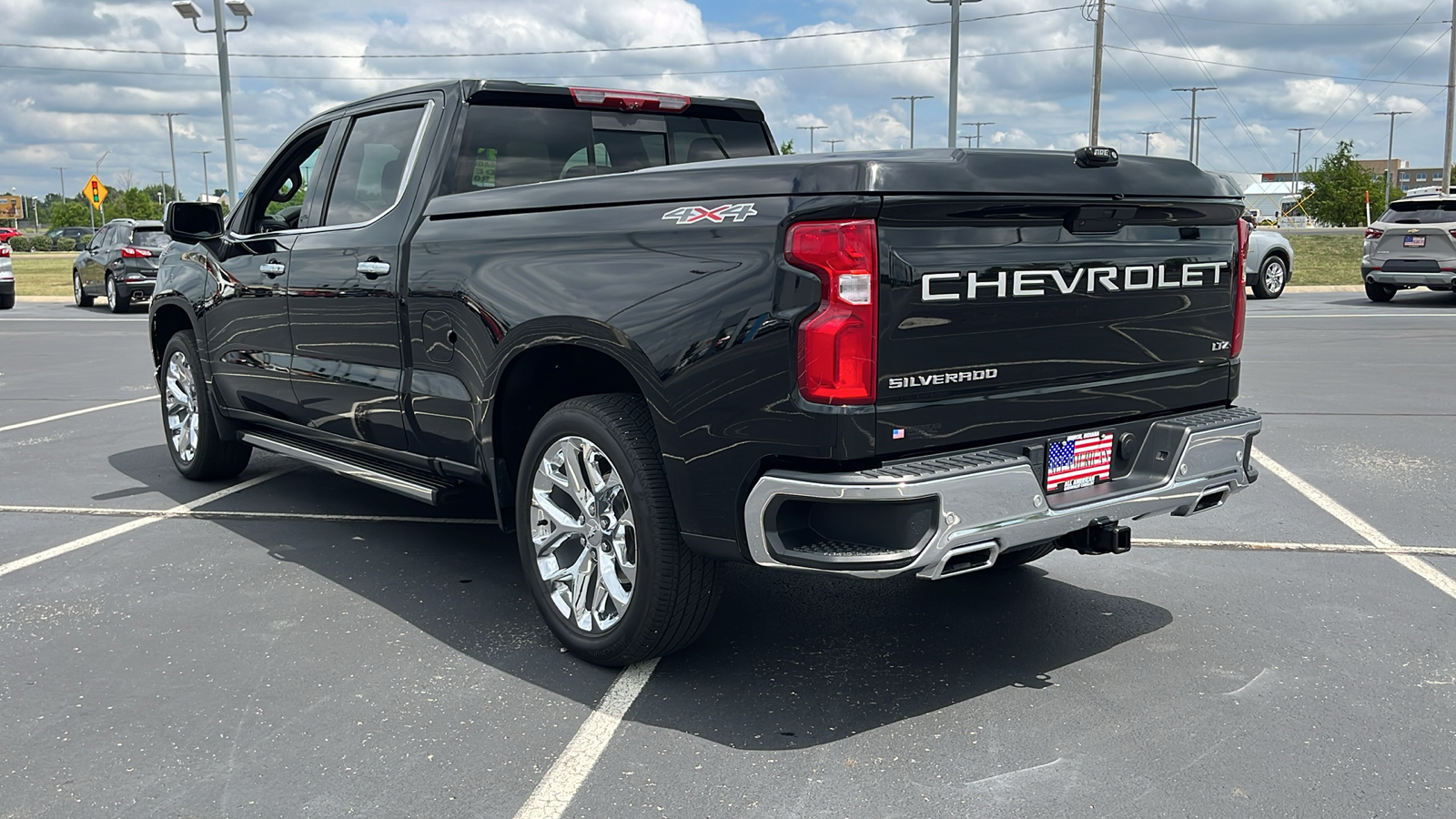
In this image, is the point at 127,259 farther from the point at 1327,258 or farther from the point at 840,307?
the point at 1327,258

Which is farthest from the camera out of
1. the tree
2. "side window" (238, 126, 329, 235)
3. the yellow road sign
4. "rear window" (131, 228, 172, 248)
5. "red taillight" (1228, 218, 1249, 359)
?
the tree

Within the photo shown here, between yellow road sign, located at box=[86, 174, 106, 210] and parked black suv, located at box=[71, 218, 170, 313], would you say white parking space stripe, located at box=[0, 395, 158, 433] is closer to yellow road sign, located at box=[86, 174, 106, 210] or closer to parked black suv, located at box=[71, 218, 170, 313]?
parked black suv, located at box=[71, 218, 170, 313]

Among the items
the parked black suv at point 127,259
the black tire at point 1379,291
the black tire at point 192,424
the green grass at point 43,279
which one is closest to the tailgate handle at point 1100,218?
the black tire at point 192,424

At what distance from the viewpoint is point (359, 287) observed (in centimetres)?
501

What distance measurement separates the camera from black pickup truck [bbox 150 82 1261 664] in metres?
3.28

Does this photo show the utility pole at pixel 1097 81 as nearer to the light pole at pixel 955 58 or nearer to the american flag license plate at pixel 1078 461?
the light pole at pixel 955 58

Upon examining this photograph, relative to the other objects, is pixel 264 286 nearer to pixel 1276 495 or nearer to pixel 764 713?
pixel 764 713

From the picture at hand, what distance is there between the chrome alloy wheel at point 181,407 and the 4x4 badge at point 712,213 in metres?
4.27

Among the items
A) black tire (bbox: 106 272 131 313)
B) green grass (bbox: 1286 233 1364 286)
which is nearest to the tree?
green grass (bbox: 1286 233 1364 286)

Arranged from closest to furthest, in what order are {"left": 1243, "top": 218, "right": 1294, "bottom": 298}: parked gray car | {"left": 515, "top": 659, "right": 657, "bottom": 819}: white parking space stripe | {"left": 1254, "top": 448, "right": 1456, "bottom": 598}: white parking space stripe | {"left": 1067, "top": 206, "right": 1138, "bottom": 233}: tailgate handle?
{"left": 515, "top": 659, "right": 657, "bottom": 819}: white parking space stripe, {"left": 1067, "top": 206, "right": 1138, "bottom": 233}: tailgate handle, {"left": 1254, "top": 448, "right": 1456, "bottom": 598}: white parking space stripe, {"left": 1243, "top": 218, "right": 1294, "bottom": 298}: parked gray car

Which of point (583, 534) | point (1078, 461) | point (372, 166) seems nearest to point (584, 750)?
point (583, 534)

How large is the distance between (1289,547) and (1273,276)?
18185 mm

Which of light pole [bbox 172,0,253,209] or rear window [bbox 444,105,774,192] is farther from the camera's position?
light pole [bbox 172,0,253,209]

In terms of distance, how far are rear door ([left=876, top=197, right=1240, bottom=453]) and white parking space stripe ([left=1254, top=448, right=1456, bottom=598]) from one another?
4.73 feet
